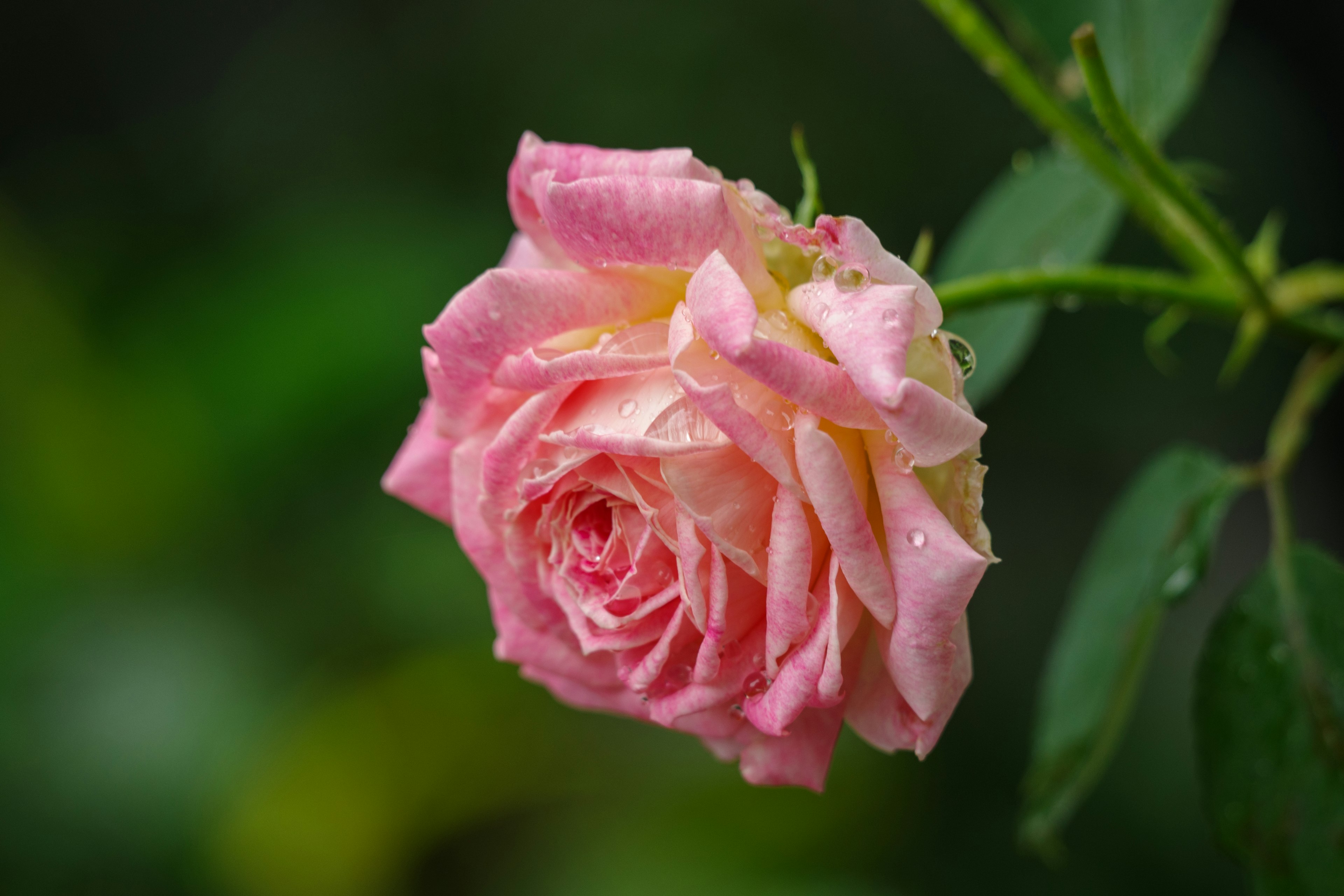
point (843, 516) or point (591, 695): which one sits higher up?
point (843, 516)

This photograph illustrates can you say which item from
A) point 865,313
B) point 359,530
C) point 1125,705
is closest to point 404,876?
point 359,530

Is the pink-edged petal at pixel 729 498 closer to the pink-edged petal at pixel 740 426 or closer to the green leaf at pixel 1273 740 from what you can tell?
the pink-edged petal at pixel 740 426

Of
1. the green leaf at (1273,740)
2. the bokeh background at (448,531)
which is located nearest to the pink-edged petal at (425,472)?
the green leaf at (1273,740)

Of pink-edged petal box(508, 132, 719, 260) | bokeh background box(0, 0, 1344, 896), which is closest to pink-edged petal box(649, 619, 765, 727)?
pink-edged petal box(508, 132, 719, 260)

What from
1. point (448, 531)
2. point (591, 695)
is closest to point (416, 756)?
point (448, 531)

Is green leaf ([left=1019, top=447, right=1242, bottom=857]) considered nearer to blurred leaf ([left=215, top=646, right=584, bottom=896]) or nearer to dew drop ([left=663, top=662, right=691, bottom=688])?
dew drop ([left=663, top=662, right=691, bottom=688])

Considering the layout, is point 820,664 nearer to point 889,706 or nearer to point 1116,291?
point 889,706

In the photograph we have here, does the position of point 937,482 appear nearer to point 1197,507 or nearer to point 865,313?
point 865,313
